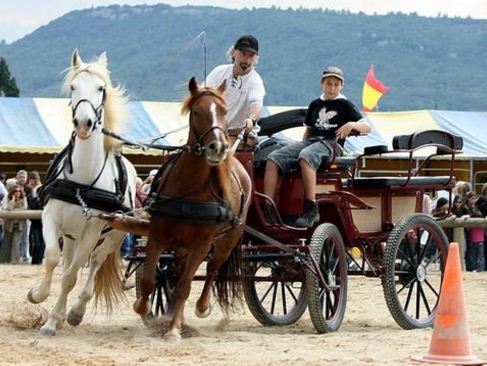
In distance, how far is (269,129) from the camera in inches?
440

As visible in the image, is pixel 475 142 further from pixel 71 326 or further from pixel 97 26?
pixel 97 26

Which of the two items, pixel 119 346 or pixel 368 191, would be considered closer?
pixel 119 346

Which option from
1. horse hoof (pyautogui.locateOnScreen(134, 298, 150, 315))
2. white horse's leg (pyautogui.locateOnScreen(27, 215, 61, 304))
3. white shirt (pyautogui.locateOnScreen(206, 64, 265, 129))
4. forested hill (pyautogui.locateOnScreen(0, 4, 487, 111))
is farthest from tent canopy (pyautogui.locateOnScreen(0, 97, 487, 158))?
forested hill (pyautogui.locateOnScreen(0, 4, 487, 111))

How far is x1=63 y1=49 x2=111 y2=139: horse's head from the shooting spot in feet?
30.6

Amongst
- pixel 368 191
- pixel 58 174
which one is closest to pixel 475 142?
pixel 368 191

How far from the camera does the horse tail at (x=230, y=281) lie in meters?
10.2

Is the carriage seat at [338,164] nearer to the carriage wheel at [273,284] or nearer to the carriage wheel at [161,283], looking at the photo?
the carriage wheel at [273,284]

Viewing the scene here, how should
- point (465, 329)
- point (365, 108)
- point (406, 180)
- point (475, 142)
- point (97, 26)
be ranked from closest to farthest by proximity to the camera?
point (465, 329)
point (406, 180)
point (475, 142)
point (365, 108)
point (97, 26)

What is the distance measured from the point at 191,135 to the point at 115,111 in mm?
975

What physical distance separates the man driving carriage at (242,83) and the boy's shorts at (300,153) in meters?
0.25

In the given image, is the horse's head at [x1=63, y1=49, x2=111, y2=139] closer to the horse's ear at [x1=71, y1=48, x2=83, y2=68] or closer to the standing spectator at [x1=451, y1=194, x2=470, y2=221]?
the horse's ear at [x1=71, y1=48, x2=83, y2=68]

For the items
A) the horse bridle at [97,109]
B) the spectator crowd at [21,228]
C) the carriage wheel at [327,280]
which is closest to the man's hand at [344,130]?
the carriage wheel at [327,280]

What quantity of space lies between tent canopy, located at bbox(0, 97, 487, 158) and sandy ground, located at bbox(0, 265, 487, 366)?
9.03 metres

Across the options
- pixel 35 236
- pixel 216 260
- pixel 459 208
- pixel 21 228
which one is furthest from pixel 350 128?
pixel 21 228
